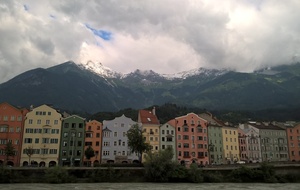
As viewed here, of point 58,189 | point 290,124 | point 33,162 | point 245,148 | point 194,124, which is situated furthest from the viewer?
point 290,124

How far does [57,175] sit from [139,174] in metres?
18.7

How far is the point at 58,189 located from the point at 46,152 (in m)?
44.3

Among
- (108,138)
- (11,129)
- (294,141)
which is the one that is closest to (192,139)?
(108,138)

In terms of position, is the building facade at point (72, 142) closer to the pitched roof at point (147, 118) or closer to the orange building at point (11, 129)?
the orange building at point (11, 129)

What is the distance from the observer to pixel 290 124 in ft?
461

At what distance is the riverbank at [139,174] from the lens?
214 feet

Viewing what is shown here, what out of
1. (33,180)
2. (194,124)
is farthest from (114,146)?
(33,180)

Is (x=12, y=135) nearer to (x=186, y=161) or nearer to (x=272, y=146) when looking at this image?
(x=186, y=161)

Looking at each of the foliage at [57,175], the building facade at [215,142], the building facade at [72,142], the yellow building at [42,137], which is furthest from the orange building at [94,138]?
the building facade at [215,142]

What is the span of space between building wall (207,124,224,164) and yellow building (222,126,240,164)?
6.34 feet

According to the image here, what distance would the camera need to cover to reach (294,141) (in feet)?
431

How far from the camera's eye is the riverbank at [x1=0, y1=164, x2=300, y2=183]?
214 ft

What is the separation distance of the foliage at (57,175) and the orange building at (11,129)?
3085 centimetres

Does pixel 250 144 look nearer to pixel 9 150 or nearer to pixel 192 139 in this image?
pixel 192 139
